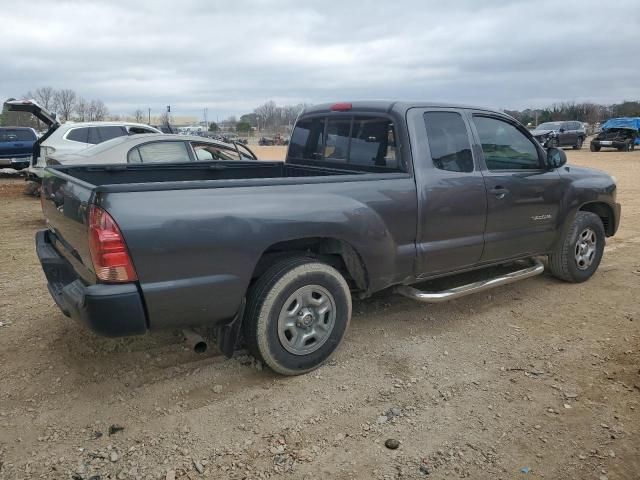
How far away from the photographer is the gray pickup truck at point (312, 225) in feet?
9.78

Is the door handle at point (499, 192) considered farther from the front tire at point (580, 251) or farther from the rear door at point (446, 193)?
the front tire at point (580, 251)

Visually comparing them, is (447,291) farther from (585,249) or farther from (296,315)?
(585,249)

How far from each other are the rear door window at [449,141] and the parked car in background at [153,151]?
4.10 metres

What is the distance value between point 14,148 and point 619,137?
29.5 m

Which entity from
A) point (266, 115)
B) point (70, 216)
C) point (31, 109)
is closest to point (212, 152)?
point (31, 109)

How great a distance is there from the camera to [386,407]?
3.37 meters

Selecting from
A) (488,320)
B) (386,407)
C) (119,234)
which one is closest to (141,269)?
(119,234)

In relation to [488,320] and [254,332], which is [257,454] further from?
[488,320]

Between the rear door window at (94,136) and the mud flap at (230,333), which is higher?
the rear door window at (94,136)

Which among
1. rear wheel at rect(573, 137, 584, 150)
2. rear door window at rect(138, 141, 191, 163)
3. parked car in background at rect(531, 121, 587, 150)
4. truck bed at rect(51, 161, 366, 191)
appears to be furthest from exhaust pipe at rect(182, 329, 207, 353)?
rear wheel at rect(573, 137, 584, 150)

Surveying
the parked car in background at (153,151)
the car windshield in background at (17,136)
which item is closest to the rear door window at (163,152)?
the parked car in background at (153,151)

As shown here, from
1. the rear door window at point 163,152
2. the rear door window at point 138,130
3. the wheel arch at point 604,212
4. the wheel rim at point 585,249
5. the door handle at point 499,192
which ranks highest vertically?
the rear door window at point 138,130

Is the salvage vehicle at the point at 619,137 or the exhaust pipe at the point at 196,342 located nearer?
the exhaust pipe at the point at 196,342

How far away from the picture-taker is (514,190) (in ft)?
15.7
